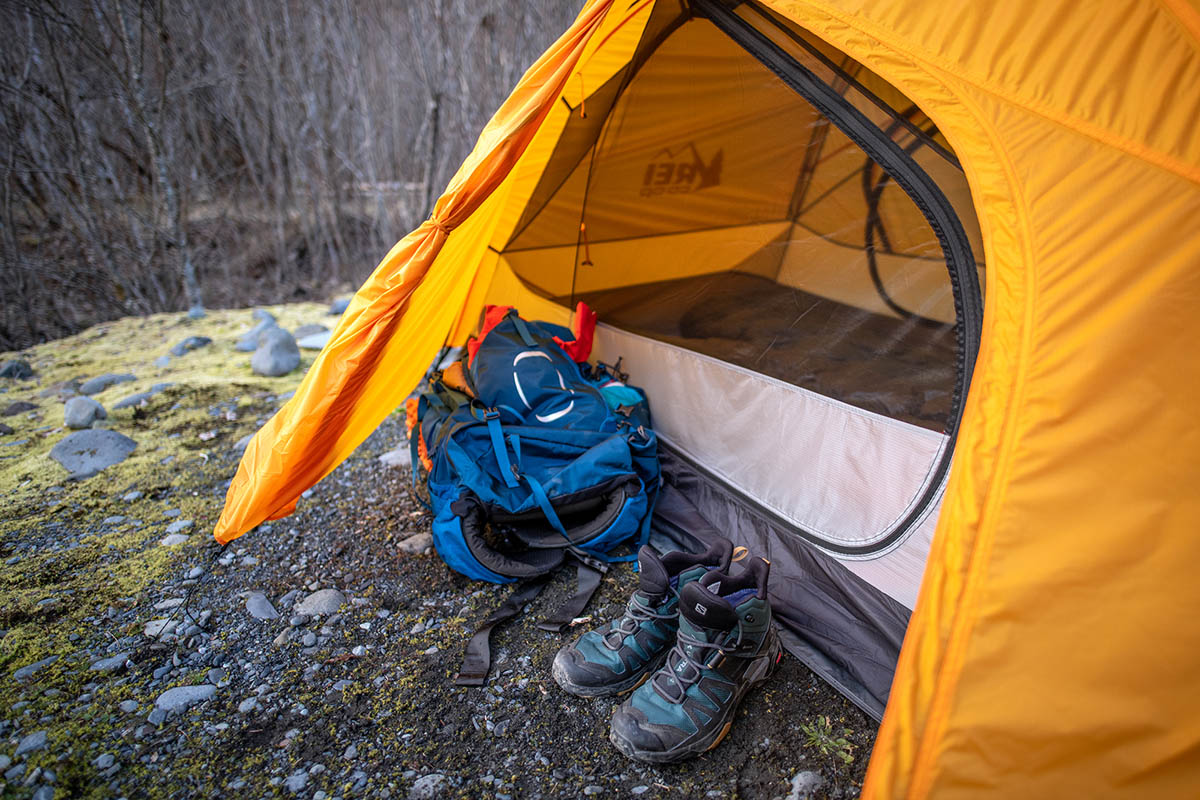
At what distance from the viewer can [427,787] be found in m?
1.29

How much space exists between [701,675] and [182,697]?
50.5 inches

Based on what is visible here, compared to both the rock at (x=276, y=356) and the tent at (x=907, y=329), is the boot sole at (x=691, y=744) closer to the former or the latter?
the tent at (x=907, y=329)

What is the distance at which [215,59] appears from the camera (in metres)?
6.44

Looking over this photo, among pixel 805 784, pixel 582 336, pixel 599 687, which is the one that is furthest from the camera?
pixel 582 336

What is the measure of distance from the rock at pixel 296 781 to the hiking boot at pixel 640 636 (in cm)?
58

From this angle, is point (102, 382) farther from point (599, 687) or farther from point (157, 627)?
point (599, 687)

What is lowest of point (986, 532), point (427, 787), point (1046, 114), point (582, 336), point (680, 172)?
point (427, 787)

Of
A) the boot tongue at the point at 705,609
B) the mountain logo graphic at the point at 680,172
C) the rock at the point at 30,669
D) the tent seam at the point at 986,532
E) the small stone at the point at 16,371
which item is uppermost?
the mountain logo graphic at the point at 680,172

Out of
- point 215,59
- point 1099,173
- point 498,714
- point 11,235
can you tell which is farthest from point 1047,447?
point 215,59

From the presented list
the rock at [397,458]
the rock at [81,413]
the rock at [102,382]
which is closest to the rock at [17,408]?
the rock at [102,382]

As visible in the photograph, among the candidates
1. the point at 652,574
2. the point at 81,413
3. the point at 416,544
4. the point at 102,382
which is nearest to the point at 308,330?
the point at 102,382

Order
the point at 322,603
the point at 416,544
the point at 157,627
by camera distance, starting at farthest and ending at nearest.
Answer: the point at 416,544 → the point at 322,603 → the point at 157,627

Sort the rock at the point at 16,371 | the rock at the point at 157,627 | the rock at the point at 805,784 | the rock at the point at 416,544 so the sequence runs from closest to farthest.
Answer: the rock at the point at 805,784 → the rock at the point at 157,627 → the rock at the point at 416,544 → the rock at the point at 16,371

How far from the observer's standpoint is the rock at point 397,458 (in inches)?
105
